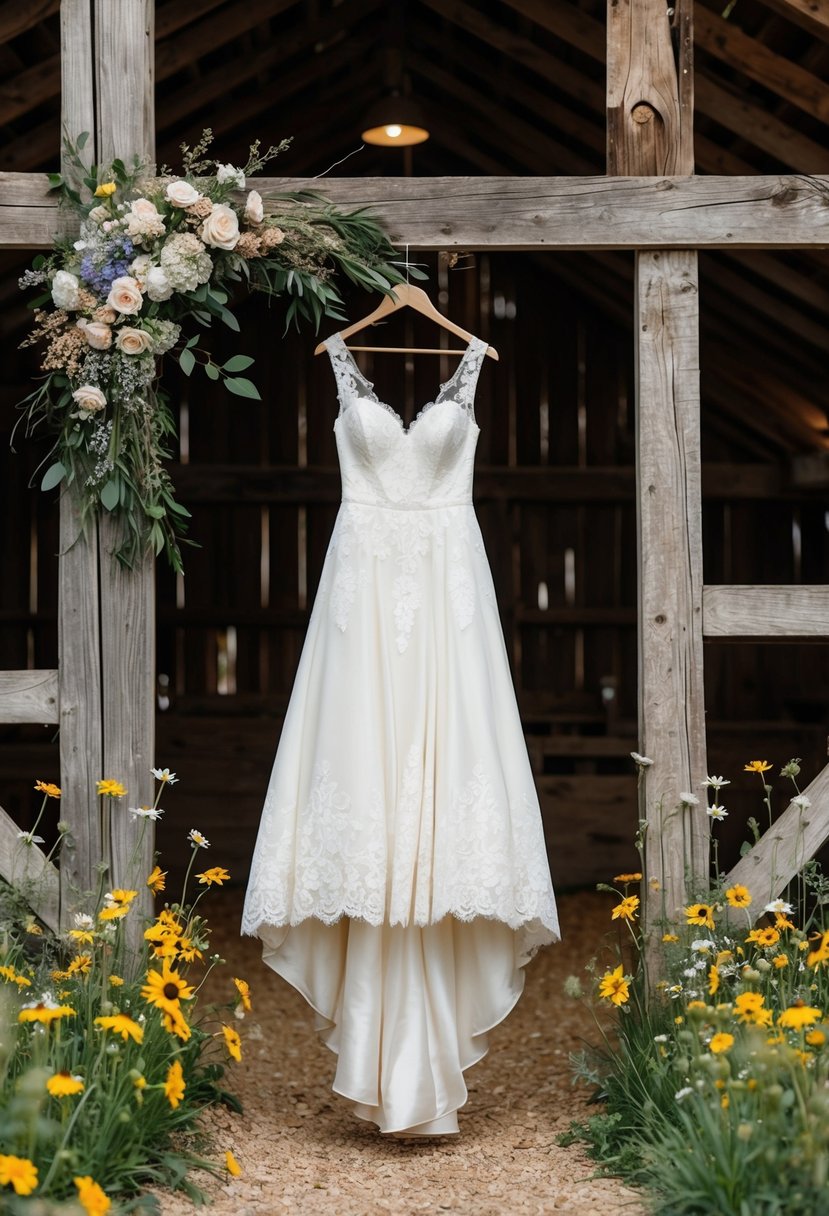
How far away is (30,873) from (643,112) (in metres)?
2.52

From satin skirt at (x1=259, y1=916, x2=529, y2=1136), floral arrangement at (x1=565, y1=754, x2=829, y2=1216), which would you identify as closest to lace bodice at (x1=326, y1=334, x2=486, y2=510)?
floral arrangement at (x1=565, y1=754, x2=829, y2=1216)

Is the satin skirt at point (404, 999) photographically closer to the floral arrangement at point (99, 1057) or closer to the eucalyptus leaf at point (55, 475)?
the floral arrangement at point (99, 1057)

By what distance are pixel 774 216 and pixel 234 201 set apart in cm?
140

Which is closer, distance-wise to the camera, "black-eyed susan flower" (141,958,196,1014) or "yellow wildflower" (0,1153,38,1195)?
"yellow wildflower" (0,1153,38,1195)

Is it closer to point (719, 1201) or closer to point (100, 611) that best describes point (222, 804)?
point (100, 611)

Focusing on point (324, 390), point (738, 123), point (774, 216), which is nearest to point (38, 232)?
point (774, 216)

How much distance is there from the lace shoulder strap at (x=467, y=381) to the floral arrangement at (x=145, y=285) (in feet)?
0.90

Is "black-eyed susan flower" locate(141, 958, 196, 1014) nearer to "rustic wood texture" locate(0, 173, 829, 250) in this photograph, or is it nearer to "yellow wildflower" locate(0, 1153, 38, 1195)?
"yellow wildflower" locate(0, 1153, 38, 1195)

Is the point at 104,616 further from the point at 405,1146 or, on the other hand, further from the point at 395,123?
the point at 395,123

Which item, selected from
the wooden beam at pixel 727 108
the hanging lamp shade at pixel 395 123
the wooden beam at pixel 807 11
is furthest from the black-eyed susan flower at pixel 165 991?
the hanging lamp shade at pixel 395 123

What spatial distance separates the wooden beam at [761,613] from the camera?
3498mm

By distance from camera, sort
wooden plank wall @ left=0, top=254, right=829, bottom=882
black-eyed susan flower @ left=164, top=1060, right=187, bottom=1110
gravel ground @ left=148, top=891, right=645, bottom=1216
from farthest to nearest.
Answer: wooden plank wall @ left=0, top=254, right=829, bottom=882, gravel ground @ left=148, top=891, right=645, bottom=1216, black-eyed susan flower @ left=164, top=1060, right=187, bottom=1110

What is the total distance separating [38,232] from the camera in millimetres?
3414

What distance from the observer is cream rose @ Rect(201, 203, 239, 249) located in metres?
3.28
